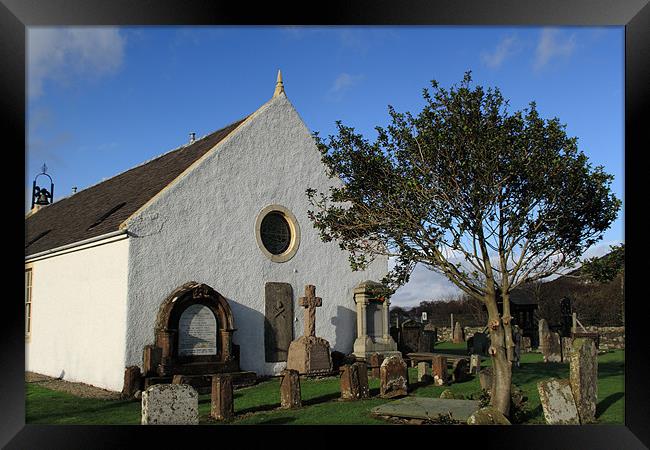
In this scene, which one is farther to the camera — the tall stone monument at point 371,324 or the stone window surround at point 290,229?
the tall stone monument at point 371,324

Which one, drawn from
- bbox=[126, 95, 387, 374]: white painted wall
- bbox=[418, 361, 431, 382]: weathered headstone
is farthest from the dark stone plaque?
bbox=[418, 361, 431, 382]: weathered headstone

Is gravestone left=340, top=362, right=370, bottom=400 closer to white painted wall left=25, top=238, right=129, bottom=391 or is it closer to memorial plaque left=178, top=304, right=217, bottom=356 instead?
memorial plaque left=178, top=304, right=217, bottom=356

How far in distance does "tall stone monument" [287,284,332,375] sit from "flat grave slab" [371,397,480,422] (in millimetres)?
5117

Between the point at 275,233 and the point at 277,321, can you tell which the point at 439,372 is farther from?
the point at 275,233

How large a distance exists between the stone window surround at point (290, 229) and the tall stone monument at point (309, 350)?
Answer: 158 cm

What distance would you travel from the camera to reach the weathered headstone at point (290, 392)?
11953mm

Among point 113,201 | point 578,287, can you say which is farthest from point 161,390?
point 578,287

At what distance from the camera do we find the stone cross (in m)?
16.4

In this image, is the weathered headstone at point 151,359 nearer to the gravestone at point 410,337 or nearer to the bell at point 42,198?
the gravestone at point 410,337

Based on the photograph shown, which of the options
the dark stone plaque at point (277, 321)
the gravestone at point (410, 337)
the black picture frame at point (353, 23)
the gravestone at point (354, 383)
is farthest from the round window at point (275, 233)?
the black picture frame at point (353, 23)

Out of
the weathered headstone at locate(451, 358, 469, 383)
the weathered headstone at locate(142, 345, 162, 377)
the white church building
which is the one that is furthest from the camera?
the weathered headstone at locate(451, 358, 469, 383)

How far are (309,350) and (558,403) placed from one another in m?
7.47
